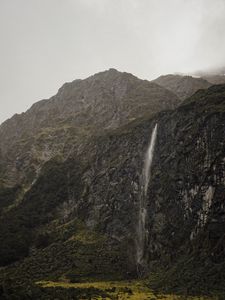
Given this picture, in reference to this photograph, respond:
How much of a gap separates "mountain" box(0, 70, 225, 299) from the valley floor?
7.13 ft

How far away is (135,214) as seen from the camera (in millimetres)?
133625

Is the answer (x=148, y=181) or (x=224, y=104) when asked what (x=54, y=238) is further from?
(x=224, y=104)

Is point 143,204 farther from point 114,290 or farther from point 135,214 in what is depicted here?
point 114,290

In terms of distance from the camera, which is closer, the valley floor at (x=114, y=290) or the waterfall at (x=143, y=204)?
the valley floor at (x=114, y=290)

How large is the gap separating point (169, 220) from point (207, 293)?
110 ft

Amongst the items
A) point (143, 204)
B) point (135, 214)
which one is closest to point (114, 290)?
point (135, 214)

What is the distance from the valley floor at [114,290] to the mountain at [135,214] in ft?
7.13

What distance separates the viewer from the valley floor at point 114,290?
9056cm

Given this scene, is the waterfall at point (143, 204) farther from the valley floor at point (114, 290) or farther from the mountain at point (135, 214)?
the valley floor at point (114, 290)

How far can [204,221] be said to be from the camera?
354 feet

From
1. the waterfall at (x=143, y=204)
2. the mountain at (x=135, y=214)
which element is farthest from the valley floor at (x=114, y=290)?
the waterfall at (x=143, y=204)

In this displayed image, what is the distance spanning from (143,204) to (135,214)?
386 centimetres

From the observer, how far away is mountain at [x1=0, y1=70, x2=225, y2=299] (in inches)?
4075

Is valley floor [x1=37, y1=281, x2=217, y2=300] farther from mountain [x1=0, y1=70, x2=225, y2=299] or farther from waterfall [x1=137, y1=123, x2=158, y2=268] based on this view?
waterfall [x1=137, y1=123, x2=158, y2=268]
